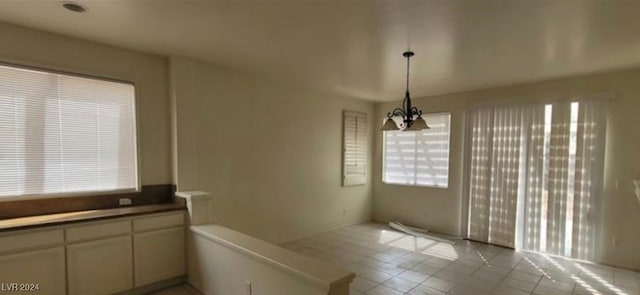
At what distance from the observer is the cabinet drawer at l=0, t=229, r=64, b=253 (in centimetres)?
243

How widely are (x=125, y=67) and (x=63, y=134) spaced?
908 millimetres

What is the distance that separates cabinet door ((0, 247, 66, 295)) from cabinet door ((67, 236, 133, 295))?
0.24 feet

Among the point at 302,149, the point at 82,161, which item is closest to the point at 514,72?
the point at 302,149

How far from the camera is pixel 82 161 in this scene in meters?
3.11

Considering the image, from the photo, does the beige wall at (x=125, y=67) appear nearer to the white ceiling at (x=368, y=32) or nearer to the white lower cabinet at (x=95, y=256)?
the white ceiling at (x=368, y=32)

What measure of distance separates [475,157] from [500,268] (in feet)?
6.16

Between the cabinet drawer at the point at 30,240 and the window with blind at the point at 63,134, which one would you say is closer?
the cabinet drawer at the point at 30,240

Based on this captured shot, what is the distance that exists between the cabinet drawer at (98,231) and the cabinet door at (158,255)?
0.15 meters

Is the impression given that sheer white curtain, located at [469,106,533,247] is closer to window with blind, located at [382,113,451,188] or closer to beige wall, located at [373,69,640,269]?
beige wall, located at [373,69,640,269]

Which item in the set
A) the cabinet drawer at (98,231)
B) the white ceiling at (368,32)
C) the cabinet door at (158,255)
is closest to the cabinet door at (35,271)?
the cabinet drawer at (98,231)

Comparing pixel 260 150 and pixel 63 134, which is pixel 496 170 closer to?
pixel 260 150

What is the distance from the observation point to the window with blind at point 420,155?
5.70 meters

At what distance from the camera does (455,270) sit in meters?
3.94

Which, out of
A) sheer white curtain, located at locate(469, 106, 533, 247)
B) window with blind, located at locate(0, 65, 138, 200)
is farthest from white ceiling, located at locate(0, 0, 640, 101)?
sheer white curtain, located at locate(469, 106, 533, 247)
